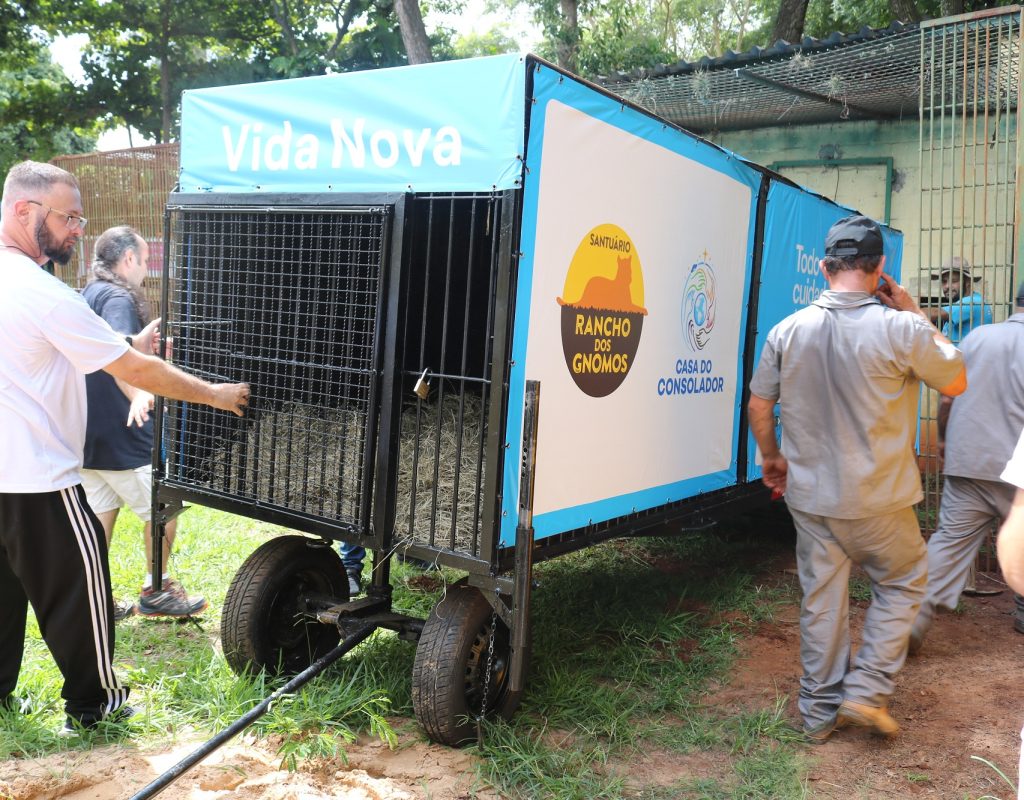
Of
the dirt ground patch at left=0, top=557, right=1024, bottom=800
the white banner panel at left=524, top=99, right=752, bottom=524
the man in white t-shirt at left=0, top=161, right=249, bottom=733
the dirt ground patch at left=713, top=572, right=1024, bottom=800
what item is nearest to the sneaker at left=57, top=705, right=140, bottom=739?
the man in white t-shirt at left=0, top=161, right=249, bottom=733

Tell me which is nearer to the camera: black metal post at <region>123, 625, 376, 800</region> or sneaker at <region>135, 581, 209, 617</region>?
black metal post at <region>123, 625, 376, 800</region>

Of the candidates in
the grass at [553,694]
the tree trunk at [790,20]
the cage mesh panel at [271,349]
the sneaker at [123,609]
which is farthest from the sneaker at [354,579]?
the tree trunk at [790,20]

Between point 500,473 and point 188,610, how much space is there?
251cm

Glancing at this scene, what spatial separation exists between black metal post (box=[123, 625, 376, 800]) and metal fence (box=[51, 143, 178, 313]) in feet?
21.6

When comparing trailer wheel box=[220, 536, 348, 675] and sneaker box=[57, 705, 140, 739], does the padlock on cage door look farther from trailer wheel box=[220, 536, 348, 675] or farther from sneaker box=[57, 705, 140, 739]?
sneaker box=[57, 705, 140, 739]

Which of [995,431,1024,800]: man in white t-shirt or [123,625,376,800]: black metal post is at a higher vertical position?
[995,431,1024,800]: man in white t-shirt

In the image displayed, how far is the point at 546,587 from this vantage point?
5461 millimetres

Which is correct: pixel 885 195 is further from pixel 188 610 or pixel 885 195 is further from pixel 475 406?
pixel 188 610

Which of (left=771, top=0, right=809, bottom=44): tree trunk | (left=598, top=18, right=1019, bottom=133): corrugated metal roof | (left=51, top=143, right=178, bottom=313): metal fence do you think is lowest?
(left=51, top=143, right=178, bottom=313): metal fence

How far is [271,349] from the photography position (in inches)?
152

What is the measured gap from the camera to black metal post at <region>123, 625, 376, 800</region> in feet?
8.84

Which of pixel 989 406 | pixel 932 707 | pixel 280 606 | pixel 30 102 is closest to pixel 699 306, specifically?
pixel 989 406

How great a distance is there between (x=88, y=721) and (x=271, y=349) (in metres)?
1.68

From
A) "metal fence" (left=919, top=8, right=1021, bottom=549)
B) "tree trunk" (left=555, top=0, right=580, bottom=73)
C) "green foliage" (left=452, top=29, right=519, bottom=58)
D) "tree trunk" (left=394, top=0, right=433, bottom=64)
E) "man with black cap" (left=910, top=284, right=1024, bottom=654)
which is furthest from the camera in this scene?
"green foliage" (left=452, top=29, right=519, bottom=58)
